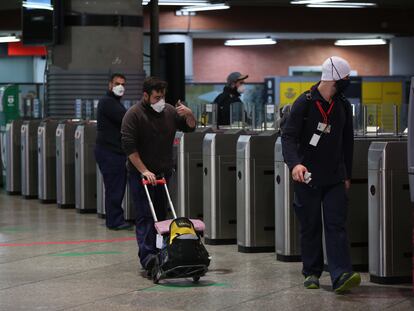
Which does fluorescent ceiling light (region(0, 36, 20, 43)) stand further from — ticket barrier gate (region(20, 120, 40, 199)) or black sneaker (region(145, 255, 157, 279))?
black sneaker (region(145, 255, 157, 279))

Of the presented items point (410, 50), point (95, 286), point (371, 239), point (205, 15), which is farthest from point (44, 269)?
point (410, 50)

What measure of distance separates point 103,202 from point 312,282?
652 cm

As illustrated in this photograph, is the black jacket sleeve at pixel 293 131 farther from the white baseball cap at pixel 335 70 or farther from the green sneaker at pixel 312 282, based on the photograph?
the green sneaker at pixel 312 282

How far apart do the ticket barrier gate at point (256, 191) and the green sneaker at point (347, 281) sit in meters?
2.59

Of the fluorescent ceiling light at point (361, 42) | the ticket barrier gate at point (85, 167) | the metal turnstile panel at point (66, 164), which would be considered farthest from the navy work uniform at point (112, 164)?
the fluorescent ceiling light at point (361, 42)

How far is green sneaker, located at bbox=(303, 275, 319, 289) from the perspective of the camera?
8.74 meters

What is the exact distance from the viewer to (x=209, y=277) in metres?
9.53

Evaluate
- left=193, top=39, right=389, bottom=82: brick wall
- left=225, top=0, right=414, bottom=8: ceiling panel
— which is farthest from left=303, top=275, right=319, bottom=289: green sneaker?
left=193, top=39, right=389, bottom=82: brick wall

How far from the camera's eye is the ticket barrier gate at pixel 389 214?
8.81 m

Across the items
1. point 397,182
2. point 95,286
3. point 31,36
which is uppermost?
point 31,36

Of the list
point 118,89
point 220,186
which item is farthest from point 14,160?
point 220,186

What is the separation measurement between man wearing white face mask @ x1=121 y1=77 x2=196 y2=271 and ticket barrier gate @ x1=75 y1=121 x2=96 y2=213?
5.81 meters

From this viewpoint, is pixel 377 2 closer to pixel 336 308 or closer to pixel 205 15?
pixel 205 15

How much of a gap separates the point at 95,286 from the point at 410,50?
24929 mm
